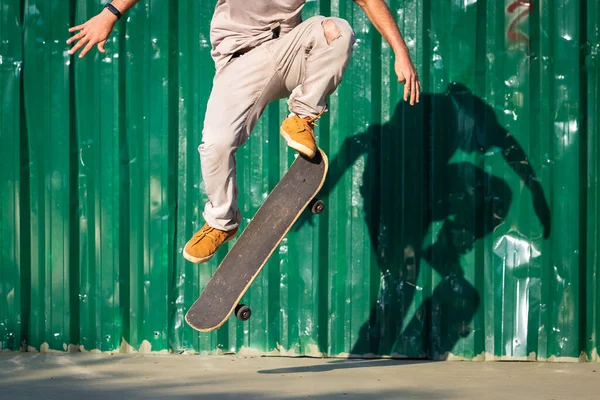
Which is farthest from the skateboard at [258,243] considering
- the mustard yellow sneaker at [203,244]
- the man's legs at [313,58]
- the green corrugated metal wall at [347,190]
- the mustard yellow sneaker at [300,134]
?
the green corrugated metal wall at [347,190]

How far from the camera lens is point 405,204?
648 centimetres

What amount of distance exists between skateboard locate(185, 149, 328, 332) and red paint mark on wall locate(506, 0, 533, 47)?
1.92m

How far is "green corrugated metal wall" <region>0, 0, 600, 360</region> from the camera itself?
20.9ft

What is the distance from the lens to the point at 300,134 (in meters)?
5.03

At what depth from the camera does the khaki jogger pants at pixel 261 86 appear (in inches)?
198

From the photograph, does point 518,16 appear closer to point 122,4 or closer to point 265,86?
point 265,86

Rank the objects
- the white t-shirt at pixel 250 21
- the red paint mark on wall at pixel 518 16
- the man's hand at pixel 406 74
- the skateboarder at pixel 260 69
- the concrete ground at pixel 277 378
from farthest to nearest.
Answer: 1. the red paint mark on wall at pixel 518 16
2. the concrete ground at pixel 277 378
3. the white t-shirt at pixel 250 21
4. the skateboarder at pixel 260 69
5. the man's hand at pixel 406 74

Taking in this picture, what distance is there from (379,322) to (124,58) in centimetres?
262

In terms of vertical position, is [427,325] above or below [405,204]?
below

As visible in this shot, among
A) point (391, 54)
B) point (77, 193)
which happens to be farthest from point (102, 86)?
point (391, 54)

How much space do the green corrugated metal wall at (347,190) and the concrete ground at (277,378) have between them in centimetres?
23

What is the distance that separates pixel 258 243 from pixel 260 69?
103 cm

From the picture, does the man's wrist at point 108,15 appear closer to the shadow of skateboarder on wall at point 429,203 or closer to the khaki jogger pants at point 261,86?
the khaki jogger pants at point 261,86

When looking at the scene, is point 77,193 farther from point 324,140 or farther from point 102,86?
point 324,140
